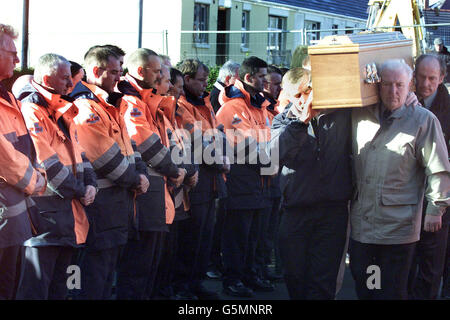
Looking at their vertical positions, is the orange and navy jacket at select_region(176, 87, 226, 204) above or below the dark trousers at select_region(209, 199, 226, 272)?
above

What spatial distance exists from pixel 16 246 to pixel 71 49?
20.0 metres

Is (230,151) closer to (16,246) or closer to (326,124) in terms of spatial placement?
(326,124)

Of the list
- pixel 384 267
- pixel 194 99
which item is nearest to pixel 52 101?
pixel 194 99

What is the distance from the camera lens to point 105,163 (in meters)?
5.07

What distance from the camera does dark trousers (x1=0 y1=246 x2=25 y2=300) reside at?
4.32 meters

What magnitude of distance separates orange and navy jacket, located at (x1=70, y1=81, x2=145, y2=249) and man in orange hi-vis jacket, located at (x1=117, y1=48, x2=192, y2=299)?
1.05ft

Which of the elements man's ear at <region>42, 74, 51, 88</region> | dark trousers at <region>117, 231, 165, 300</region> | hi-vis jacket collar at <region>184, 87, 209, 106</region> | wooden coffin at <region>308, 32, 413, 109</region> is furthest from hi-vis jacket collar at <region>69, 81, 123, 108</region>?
wooden coffin at <region>308, 32, 413, 109</region>

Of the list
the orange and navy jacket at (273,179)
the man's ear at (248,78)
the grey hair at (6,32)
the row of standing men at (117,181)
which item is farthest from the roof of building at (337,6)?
the grey hair at (6,32)

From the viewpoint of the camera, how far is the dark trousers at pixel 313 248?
16.7 feet

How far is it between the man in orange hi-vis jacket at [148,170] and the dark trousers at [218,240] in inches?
73.8

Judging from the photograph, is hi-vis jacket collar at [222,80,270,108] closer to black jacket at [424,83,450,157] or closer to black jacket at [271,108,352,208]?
black jacket at [424,83,450,157]

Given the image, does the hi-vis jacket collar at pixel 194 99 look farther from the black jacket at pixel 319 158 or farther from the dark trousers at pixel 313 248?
the dark trousers at pixel 313 248

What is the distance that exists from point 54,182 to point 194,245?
7.13 feet

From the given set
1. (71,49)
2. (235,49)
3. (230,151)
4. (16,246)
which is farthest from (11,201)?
(71,49)
